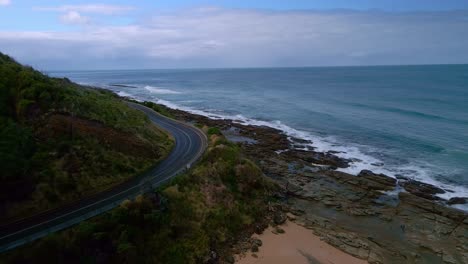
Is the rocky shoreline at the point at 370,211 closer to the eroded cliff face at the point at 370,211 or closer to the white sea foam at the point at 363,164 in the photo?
the eroded cliff face at the point at 370,211

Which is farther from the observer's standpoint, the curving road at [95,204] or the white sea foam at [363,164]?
the white sea foam at [363,164]

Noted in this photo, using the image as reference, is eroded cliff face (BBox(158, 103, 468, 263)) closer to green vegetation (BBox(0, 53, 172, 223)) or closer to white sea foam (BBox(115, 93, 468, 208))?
white sea foam (BBox(115, 93, 468, 208))

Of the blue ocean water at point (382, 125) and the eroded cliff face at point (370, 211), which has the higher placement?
the blue ocean water at point (382, 125)

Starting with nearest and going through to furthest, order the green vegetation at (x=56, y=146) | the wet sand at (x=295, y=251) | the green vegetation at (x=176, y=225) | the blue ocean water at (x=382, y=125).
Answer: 1. the green vegetation at (x=176, y=225)
2. the wet sand at (x=295, y=251)
3. the green vegetation at (x=56, y=146)
4. the blue ocean water at (x=382, y=125)

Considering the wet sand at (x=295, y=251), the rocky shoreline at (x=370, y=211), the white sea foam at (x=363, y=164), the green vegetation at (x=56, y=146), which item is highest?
the green vegetation at (x=56, y=146)

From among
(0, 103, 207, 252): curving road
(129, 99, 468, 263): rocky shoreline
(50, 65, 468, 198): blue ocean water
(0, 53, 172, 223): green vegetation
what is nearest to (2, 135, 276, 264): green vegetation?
(0, 103, 207, 252): curving road

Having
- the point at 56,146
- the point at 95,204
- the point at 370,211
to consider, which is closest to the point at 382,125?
the point at 370,211

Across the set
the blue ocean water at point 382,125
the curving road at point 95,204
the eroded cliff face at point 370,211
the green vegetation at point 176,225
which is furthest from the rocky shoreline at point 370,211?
the curving road at point 95,204
